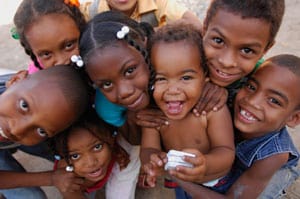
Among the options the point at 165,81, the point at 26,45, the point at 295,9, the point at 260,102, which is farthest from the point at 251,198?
the point at 295,9

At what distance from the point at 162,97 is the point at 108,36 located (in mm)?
293

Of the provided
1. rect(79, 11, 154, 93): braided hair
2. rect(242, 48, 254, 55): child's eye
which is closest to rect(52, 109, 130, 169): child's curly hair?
rect(79, 11, 154, 93): braided hair

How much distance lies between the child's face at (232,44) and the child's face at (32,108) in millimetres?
559

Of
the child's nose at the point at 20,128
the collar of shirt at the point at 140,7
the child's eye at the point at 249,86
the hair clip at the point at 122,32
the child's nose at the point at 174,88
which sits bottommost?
the child's eye at the point at 249,86

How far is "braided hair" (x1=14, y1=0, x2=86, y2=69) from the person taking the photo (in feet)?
4.74

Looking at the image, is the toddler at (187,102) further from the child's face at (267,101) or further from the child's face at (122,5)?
the child's face at (122,5)

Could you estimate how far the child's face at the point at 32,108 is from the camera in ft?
3.78

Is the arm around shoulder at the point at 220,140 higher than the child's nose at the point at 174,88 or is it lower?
lower

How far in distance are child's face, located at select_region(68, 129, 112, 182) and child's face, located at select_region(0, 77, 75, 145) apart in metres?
0.25

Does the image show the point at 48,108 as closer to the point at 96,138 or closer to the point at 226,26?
the point at 96,138

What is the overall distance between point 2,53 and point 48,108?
2.48 metres

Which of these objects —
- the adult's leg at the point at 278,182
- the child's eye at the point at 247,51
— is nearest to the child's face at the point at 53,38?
the child's eye at the point at 247,51

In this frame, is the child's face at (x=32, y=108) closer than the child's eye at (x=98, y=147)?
Yes

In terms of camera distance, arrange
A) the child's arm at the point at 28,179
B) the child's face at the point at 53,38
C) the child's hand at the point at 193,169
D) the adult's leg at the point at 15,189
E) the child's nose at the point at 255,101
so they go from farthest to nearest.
Answer: the adult's leg at the point at 15,189 → the child's arm at the point at 28,179 → the child's face at the point at 53,38 → the child's nose at the point at 255,101 → the child's hand at the point at 193,169
